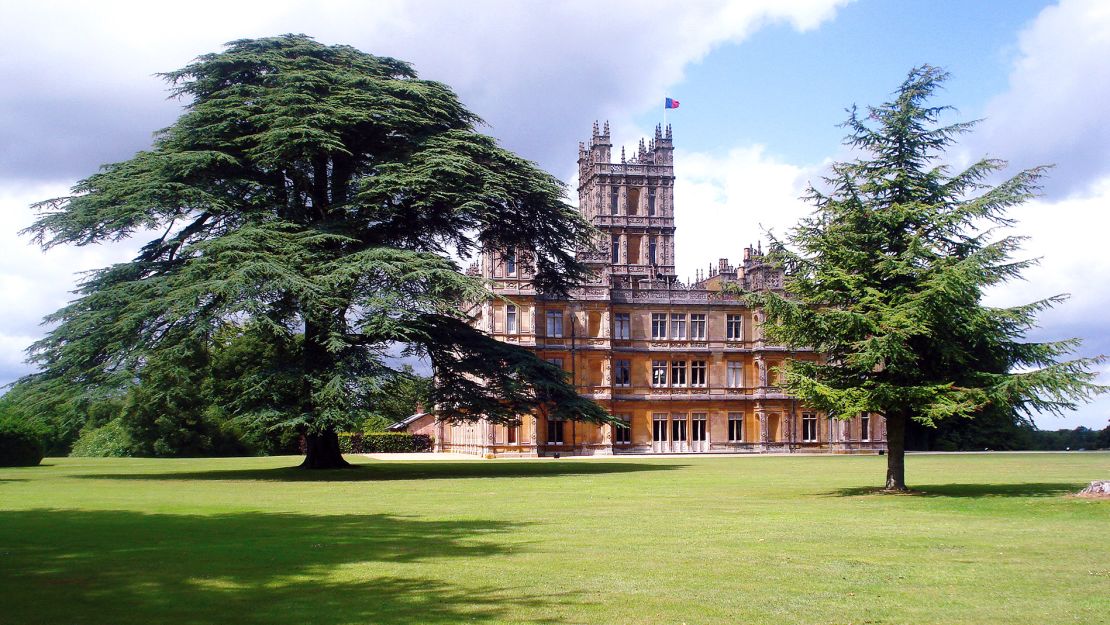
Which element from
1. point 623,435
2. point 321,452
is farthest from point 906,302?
point 623,435

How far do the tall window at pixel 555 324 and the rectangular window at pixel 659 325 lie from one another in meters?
6.31

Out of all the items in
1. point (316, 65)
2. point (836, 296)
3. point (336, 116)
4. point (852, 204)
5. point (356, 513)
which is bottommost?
point (356, 513)

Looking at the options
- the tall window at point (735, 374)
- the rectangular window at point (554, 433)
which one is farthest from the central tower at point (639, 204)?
the rectangular window at point (554, 433)

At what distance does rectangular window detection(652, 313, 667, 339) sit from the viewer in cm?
6188

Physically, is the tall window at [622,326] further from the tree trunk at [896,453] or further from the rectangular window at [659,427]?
the tree trunk at [896,453]

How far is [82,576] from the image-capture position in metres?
9.37

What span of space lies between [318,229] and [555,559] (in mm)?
21978

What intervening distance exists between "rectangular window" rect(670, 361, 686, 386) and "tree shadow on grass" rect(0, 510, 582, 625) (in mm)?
48387

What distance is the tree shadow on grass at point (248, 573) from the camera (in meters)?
7.92

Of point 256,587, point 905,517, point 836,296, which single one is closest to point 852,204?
point 836,296

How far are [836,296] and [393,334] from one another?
13592mm

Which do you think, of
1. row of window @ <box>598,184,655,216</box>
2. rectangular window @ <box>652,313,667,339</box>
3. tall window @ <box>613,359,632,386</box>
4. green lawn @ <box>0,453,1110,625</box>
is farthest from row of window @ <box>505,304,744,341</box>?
green lawn @ <box>0,453,1110,625</box>

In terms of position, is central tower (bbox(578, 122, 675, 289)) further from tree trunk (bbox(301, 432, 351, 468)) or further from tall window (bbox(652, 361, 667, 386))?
tree trunk (bbox(301, 432, 351, 468))

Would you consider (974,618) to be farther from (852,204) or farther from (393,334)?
(393,334)
